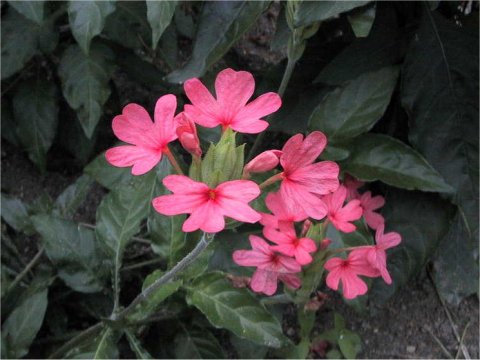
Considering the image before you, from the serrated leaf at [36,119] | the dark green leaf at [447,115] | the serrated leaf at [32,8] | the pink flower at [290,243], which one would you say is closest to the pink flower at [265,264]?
the pink flower at [290,243]

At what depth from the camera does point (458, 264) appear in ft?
6.23

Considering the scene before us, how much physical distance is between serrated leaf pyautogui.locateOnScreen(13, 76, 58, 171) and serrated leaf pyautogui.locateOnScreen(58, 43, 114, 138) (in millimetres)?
165

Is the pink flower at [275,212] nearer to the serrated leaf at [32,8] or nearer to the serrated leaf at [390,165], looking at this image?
the serrated leaf at [390,165]

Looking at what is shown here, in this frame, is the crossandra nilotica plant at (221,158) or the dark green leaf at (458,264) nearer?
the crossandra nilotica plant at (221,158)

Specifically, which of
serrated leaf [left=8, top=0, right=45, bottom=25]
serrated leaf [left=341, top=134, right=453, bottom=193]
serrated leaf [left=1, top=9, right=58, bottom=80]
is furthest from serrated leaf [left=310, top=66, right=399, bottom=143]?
serrated leaf [left=1, top=9, right=58, bottom=80]

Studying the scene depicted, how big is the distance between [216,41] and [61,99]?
0.72m

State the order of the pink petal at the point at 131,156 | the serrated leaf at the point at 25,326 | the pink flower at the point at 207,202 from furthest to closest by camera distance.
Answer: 1. the serrated leaf at the point at 25,326
2. the pink petal at the point at 131,156
3. the pink flower at the point at 207,202

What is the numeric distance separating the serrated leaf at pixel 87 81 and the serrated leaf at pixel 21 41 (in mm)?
87

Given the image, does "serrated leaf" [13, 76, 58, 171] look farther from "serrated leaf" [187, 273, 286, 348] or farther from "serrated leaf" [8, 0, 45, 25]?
"serrated leaf" [187, 273, 286, 348]

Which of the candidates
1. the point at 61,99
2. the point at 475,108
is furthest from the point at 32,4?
the point at 475,108

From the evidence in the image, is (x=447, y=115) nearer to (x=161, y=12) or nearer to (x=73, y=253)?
(x=161, y=12)

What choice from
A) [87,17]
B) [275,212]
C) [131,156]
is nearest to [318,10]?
[275,212]

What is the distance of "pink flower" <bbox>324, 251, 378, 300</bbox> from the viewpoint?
132cm

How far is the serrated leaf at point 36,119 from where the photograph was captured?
199cm
